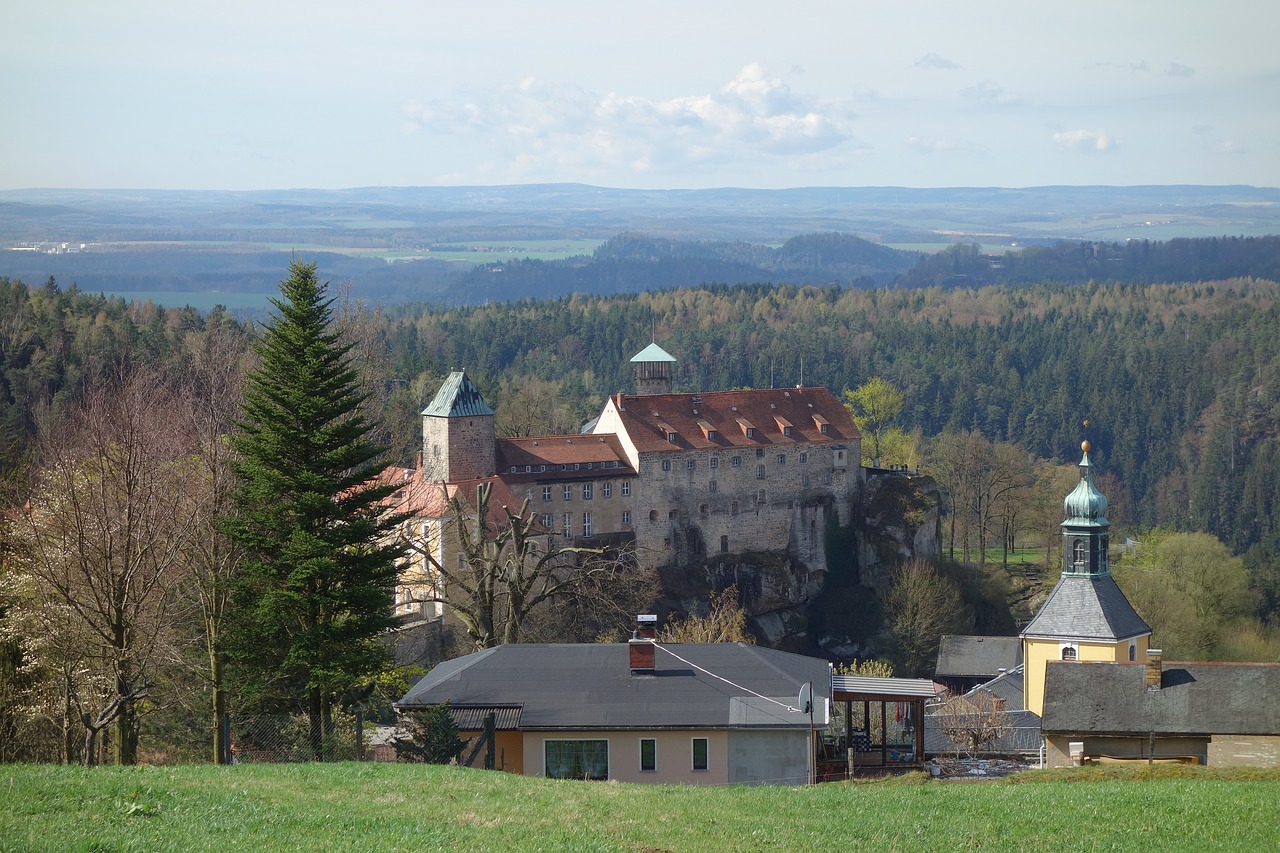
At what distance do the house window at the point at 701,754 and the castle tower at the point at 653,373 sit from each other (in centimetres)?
6487

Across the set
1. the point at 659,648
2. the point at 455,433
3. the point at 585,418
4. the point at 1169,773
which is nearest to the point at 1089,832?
the point at 1169,773

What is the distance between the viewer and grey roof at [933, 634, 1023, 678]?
2485 inches

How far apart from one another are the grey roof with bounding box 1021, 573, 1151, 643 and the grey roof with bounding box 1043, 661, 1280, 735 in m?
14.1

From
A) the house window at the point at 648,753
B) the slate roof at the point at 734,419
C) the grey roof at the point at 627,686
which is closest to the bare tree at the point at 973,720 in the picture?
the grey roof at the point at 627,686

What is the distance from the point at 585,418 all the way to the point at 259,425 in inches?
2757

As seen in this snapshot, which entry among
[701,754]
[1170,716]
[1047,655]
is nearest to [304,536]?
[701,754]

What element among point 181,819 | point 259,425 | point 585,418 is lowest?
point 585,418

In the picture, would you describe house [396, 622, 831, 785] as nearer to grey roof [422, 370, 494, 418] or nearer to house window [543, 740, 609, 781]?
house window [543, 740, 609, 781]

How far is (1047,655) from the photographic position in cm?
5003

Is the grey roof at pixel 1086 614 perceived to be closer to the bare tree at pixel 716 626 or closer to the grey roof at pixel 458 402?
the bare tree at pixel 716 626

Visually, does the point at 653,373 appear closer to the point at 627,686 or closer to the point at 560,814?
the point at 627,686

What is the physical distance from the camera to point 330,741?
86.9ft

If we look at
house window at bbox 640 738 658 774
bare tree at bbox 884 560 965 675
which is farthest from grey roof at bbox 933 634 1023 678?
house window at bbox 640 738 658 774

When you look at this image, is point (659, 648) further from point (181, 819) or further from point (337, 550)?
point (181, 819)
